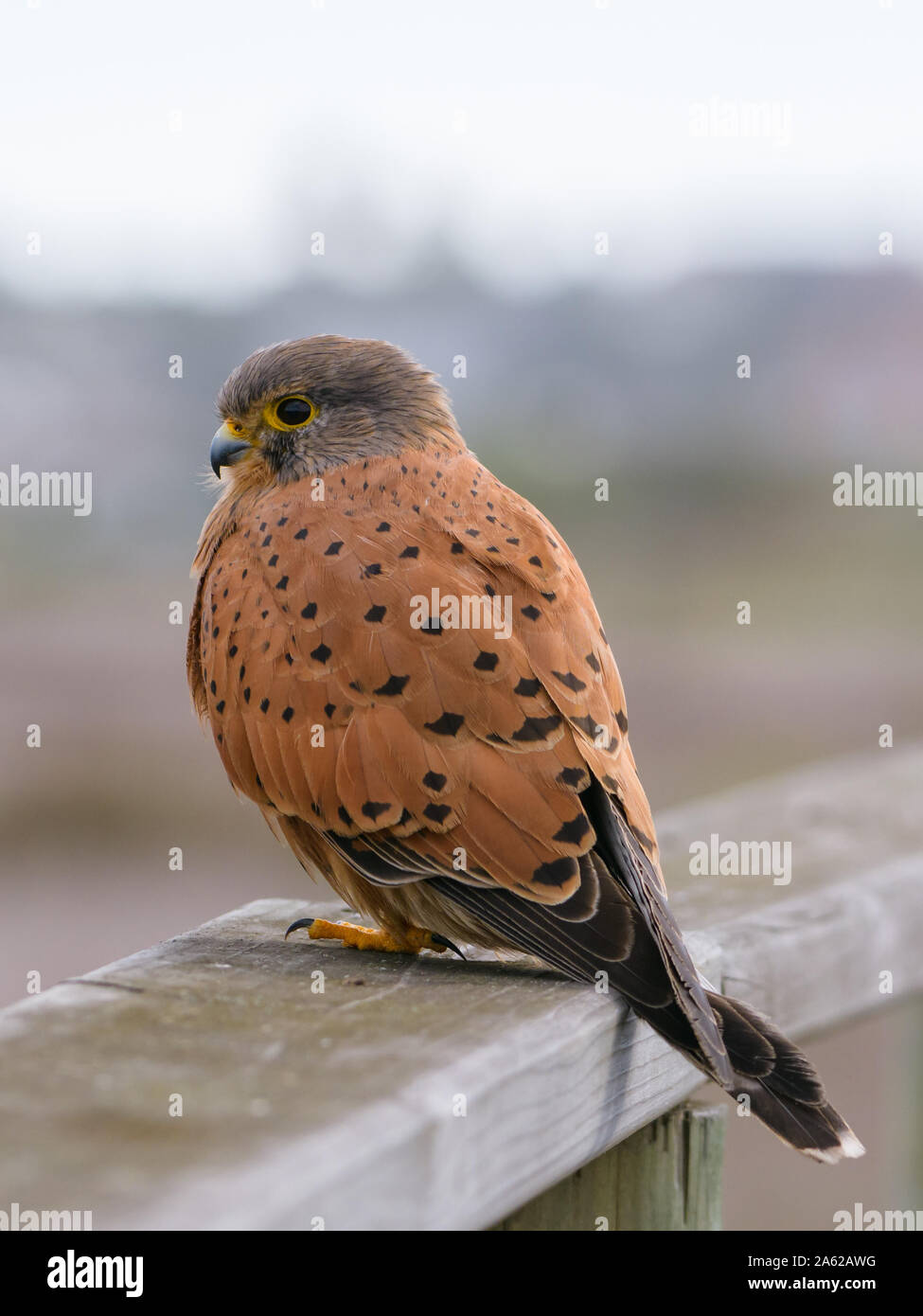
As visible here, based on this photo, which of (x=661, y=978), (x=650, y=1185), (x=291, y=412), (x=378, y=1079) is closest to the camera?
(x=378, y=1079)

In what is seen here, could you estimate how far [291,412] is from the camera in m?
3.81

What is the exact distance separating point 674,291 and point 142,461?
18857mm

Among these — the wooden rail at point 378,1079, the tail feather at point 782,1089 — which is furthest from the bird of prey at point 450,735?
the wooden rail at point 378,1079

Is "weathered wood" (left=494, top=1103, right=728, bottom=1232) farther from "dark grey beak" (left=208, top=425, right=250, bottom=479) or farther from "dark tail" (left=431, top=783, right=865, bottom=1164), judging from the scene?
"dark grey beak" (left=208, top=425, right=250, bottom=479)

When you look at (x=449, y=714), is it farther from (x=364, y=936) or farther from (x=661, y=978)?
(x=661, y=978)

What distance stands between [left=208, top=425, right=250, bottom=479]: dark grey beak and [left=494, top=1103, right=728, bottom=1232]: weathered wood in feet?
6.87

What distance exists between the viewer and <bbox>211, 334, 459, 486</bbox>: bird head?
3.73m

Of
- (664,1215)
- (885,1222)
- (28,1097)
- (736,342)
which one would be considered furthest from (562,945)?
(736,342)

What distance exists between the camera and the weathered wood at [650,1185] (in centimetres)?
244

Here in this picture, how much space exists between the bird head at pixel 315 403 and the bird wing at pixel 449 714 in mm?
498

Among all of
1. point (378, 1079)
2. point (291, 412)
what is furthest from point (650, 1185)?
point (291, 412)

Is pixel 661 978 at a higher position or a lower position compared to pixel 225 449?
lower

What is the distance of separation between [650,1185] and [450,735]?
913 millimetres
